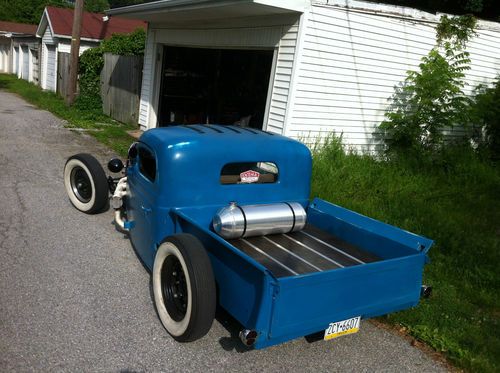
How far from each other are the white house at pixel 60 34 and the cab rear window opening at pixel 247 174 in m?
18.2

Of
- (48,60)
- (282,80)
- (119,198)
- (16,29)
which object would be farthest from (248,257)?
(16,29)

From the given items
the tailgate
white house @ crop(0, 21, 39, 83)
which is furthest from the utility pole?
the tailgate

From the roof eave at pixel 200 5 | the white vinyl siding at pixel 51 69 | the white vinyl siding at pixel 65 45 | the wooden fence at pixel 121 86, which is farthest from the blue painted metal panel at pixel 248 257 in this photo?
the white vinyl siding at pixel 51 69

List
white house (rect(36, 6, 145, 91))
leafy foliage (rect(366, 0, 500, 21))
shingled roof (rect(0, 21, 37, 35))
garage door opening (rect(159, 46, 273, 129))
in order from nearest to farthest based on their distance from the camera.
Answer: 1. garage door opening (rect(159, 46, 273, 129))
2. leafy foliage (rect(366, 0, 500, 21))
3. white house (rect(36, 6, 145, 91))
4. shingled roof (rect(0, 21, 37, 35))

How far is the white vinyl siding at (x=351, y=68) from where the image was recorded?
7.59 meters

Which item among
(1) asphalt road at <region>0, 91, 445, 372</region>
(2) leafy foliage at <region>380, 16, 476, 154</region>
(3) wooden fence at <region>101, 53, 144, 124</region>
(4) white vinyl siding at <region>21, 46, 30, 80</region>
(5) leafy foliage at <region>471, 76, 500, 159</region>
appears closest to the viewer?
(1) asphalt road at <region>0, 91, 445, 372</region>

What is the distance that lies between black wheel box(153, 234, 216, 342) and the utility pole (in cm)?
1389

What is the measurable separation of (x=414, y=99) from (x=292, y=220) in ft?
18.7

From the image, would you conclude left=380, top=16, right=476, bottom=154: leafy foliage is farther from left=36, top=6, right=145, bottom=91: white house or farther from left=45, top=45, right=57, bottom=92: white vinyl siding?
left=45, top=45, right=57, bottom=92: white vinyl siding

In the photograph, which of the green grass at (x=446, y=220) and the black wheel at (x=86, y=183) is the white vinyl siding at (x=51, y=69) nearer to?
the green grass at (x=446, y=220)

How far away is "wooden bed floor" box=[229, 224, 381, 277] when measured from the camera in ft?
11.4

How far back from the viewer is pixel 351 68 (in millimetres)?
8117

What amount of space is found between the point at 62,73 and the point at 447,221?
17544 millimetres

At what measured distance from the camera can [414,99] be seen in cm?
862
